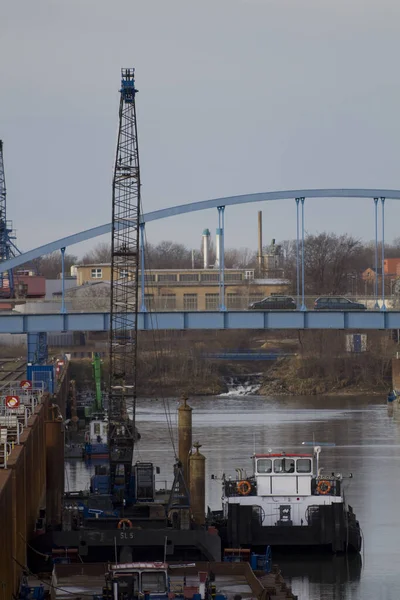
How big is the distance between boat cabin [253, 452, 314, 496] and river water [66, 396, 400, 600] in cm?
213

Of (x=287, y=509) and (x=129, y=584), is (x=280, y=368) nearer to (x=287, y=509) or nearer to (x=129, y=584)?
(x=287, y=509)

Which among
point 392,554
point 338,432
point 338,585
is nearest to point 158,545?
point 338,585

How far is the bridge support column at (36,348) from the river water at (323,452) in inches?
304

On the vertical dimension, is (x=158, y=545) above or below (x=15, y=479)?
below

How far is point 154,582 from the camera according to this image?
29484 mm

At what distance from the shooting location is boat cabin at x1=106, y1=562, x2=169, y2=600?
28938mm

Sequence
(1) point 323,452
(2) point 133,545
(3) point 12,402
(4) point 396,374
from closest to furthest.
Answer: (2) point 133,545
(3) point 12,402
(1) point 323,452
(4) point 396,374

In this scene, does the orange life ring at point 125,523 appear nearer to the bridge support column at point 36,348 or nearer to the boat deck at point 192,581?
the boat deck at point 192,581

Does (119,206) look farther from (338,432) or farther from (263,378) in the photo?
(263,378)

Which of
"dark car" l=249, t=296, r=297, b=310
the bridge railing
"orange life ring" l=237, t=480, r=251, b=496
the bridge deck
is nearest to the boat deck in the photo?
"orange life ring" l=237, t=480, r=251, b=496

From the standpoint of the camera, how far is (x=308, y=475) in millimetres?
45031

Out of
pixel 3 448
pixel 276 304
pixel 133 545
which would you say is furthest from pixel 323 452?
pixel 3 448

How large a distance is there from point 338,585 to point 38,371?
36.6 m

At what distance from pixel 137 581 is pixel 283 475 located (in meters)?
16.3
